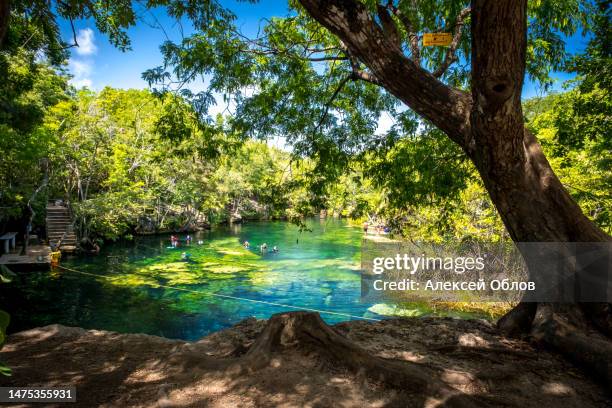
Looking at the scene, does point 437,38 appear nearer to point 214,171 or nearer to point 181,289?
point 181,289

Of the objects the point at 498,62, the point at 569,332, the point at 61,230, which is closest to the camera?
the point at 498,62

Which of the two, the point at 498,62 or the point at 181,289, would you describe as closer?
the point at 498,62

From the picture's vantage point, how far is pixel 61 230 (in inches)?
728

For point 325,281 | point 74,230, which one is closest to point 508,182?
point 325,281

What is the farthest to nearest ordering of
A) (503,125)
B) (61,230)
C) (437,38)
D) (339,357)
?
(61,230) → (437,38) → (339,357) → (503,125)

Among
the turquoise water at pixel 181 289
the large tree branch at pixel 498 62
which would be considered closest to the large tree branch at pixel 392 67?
the large tree branch at pixel 498 62

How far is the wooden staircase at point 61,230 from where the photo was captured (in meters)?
18.2

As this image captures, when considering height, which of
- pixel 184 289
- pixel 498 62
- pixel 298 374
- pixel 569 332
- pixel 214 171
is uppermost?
pixel 214 171

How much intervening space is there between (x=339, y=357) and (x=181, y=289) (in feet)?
41.0

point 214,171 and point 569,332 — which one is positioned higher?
point 214,171

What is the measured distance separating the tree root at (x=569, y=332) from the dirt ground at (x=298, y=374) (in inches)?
4.1

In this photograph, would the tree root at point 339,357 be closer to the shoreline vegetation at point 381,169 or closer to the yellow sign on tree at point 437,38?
the shoreline vegetation at point 381,169

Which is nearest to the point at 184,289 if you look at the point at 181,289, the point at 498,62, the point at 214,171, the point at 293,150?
the point at 181,289

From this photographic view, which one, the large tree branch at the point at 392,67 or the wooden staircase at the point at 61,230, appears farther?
the wooden staircase at the point at 61,230
